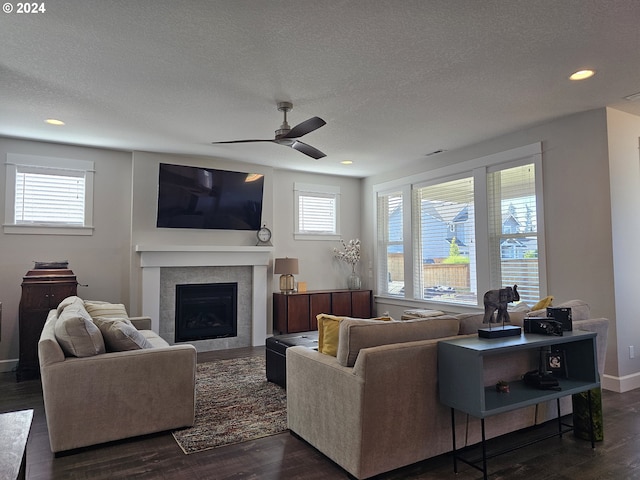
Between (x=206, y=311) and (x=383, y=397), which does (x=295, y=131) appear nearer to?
(x=383, y=397)

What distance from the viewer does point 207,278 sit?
6.00 m

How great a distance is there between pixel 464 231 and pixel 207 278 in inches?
144

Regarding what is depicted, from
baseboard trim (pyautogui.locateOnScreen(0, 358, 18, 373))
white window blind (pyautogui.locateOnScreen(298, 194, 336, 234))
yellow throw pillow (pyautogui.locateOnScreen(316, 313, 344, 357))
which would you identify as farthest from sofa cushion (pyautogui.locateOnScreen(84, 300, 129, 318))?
white window blind (pyautogui.locateOnScreen(298, 194, 336, 234))

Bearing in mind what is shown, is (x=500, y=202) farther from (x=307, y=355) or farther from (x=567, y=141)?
(x=307, y=355)

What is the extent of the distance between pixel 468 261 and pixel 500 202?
882mm

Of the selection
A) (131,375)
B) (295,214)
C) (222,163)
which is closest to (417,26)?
(131,375)

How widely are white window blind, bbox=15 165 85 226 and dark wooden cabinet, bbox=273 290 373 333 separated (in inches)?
117

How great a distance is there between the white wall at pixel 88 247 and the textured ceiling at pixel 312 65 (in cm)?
54

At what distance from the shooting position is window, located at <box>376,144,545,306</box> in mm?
4750

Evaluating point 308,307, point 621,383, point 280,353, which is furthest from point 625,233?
point 308,307

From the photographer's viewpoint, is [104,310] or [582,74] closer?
[582,74]

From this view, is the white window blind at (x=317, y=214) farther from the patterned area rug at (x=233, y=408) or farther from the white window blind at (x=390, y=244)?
the patterned area rug at (x=233, y=408)

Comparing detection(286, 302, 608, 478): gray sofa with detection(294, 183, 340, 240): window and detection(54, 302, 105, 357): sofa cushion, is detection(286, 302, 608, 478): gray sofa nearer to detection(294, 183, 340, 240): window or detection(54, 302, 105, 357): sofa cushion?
detection(54, 302, 105, 357): sofa cushion

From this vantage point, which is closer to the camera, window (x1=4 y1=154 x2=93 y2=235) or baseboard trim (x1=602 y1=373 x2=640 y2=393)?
baseboard trim (x1=602 y1=373 x2=640 y2=393)
